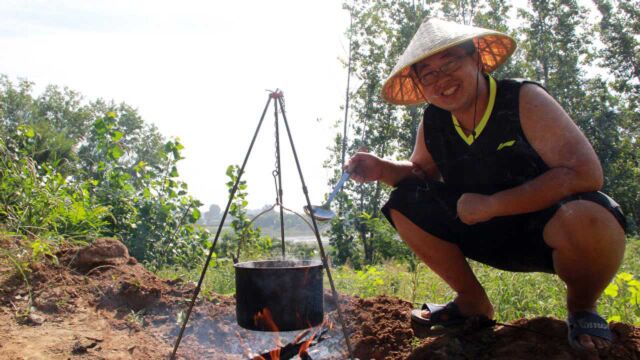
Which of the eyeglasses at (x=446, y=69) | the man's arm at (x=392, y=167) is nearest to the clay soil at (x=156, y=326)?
the man's arm at (x=392, y=167)

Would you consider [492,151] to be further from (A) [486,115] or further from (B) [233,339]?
(B) [233,339]

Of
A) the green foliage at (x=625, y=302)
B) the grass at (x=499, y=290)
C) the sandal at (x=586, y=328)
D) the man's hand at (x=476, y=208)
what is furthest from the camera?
the grass at (x=499, y=290)

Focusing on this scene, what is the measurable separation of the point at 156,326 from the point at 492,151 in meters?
2.55

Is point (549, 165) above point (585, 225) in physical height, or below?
above

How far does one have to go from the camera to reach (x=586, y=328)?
2072mm

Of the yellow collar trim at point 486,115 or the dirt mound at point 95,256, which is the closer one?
the yellow collar trim at point 486,115

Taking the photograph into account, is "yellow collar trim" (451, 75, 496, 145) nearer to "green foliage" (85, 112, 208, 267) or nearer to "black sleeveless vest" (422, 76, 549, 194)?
"black sleeveless vest" (422, 76, 549, 194)

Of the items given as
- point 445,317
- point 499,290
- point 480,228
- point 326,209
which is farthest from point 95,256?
point 499,290

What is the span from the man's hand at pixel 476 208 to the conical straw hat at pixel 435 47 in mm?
742

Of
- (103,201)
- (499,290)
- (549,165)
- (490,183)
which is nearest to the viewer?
(549,165)

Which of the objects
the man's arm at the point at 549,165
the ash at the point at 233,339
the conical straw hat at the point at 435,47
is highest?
the conical straw hat at the point at 435,47

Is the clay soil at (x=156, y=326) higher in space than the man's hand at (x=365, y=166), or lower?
lower

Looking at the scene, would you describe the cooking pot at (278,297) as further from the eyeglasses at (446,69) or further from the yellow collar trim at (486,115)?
the eyeglasses at (446,69)

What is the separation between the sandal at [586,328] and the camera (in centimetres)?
205
